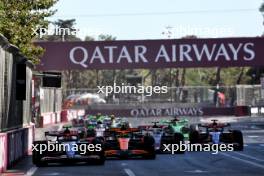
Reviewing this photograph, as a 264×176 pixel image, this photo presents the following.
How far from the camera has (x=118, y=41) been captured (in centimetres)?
5272

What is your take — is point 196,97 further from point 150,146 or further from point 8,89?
point 8,89

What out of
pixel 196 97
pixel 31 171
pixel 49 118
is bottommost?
pixel 31 171

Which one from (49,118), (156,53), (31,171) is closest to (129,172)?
(31,171)

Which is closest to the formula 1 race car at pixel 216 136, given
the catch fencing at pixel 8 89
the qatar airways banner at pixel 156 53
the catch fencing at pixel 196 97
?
the catch fencing at pixel 8 89

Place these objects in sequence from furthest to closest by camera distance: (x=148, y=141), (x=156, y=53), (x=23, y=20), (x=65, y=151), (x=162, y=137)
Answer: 1. (x=156, y=53)
2. (x=23, y=20)
3. (x=162, y=137)
4. (x=148, y=141)
5. (x=65, y=151)

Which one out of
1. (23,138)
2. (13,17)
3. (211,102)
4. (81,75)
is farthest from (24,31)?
(81,75)

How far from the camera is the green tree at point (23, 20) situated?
32688mm

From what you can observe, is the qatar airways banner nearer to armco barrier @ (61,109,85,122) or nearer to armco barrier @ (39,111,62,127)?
armco barrier @ (39,111,62,127)

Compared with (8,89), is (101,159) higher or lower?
lower

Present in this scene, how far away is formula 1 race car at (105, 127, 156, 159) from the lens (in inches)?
1020

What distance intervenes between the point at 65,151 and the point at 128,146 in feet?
10.1

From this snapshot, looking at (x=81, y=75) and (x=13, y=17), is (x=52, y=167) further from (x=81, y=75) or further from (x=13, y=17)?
(x=81, y=75)

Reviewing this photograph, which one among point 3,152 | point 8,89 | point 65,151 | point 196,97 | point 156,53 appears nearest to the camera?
point 3,152

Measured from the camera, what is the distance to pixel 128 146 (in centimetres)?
2619
